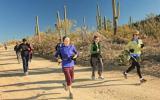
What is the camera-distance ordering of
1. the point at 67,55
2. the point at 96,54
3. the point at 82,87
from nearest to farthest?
the point at 67,55, the point at 82,87, the point at 96,54

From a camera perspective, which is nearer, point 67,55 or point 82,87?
point 67,55

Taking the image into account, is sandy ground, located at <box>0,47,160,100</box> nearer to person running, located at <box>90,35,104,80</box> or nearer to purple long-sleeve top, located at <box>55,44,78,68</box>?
person running, located at <box>90,35,104,80</box>

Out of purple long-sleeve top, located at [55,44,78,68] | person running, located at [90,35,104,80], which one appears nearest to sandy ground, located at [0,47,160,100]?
person running, located at [90,35,104,80]

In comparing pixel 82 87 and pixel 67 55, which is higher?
pixel 67 55

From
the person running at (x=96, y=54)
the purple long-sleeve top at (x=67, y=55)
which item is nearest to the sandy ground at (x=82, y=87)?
the person running at (x=96, y=54)

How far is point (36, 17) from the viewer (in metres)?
42.9

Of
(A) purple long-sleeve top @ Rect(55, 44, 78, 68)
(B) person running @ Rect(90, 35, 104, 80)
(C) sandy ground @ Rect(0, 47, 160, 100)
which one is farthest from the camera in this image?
(B) person running @ Rect(90, 35, 104, 80)

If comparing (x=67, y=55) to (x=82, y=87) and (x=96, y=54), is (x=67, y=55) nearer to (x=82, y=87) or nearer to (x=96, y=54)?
(x=82, y=87)

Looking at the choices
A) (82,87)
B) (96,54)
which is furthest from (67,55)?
(96,54)

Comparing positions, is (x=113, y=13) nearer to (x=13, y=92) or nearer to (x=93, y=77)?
(x=93, y=77)

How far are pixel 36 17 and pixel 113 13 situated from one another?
12040mm

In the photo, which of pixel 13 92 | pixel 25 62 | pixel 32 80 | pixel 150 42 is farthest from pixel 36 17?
pixel 13 92

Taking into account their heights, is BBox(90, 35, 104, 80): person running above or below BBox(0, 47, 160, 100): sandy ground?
above

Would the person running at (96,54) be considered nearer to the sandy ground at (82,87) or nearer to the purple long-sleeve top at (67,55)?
the sandy ground at (82,87)
